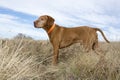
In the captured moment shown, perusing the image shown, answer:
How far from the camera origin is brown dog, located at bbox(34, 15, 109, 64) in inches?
410

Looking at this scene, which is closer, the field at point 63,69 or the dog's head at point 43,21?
the field at point 63,69

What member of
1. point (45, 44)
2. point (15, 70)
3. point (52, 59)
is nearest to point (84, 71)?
point (15, 70)

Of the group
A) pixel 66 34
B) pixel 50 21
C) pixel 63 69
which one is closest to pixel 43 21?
pixel 50 21

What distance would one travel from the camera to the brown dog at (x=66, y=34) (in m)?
10.4

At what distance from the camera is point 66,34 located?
35.1 feet

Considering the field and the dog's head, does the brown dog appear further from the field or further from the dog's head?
the field

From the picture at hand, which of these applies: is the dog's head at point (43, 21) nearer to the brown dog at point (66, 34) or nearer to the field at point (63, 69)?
the brown dog at point (66, 34)

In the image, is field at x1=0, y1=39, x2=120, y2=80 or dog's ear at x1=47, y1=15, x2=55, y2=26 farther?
dog's ear at x1=47, y1=15, x2=55, y2=26

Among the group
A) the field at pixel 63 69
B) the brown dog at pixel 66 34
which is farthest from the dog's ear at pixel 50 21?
the field at pixel 63 69

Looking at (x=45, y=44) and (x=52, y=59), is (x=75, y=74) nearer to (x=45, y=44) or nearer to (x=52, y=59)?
(x=52, y=59)

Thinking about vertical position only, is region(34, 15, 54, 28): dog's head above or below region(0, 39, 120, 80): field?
above

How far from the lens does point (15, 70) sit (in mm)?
7164

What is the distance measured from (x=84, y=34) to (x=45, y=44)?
7.55ft

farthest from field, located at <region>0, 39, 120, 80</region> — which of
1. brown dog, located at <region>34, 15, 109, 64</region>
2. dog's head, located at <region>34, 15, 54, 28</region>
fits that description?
dog's head, located at <region>34, 15, 54, 28</region>
